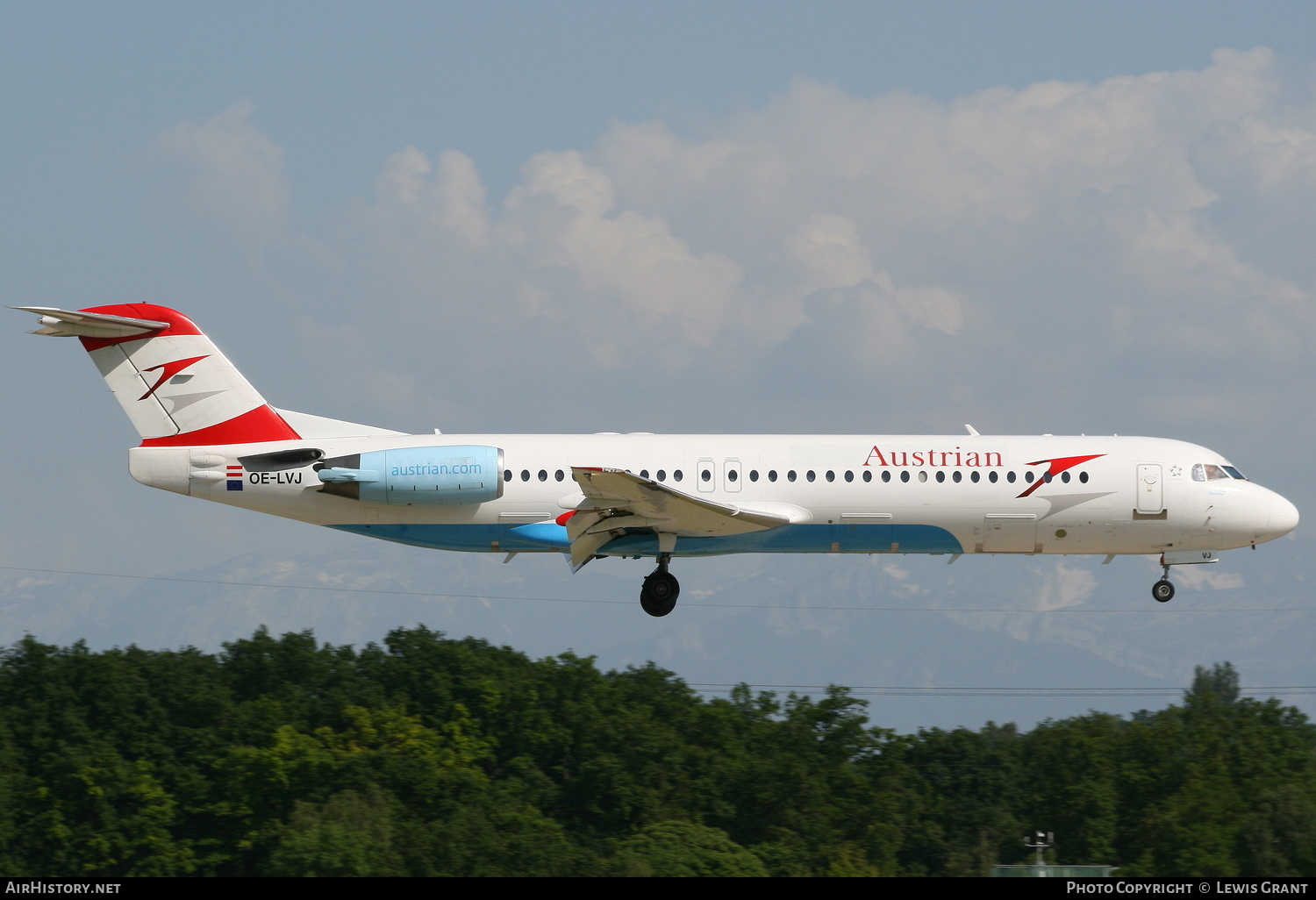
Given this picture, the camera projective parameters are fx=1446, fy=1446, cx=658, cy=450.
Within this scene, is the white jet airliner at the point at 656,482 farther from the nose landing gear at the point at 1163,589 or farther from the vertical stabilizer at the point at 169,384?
the nose landing gear at the point at 1163,589

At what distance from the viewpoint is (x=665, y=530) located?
30.8 m

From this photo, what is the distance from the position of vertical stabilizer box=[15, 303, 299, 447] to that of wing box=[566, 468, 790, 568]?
6.98 meters

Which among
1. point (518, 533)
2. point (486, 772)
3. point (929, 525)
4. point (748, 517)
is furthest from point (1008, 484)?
point (486, 772)

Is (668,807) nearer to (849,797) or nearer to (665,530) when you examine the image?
(849,797)

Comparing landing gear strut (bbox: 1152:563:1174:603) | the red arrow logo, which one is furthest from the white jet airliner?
landing gear strut (bbox: 1152:563:1174:603)

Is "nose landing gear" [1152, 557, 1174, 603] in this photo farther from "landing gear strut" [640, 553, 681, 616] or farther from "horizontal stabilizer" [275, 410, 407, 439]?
"horizontal stabilizer" [275, 410, 407, 439]

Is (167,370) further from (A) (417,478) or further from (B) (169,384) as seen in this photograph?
(A) (417,478)

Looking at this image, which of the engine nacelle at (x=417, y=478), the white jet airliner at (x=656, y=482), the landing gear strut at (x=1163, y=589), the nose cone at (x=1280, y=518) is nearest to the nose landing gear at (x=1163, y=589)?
the landing gear strut at (x=1163, y=589)

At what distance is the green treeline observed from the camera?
48.5 m

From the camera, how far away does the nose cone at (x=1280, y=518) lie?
32.1 meters

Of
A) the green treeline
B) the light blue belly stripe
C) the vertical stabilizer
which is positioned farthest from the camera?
the green treeline

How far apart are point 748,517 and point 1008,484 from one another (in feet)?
19.3

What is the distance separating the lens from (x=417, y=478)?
99.2ft

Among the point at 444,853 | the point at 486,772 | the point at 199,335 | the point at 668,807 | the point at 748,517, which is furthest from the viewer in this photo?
the point at 486,772
